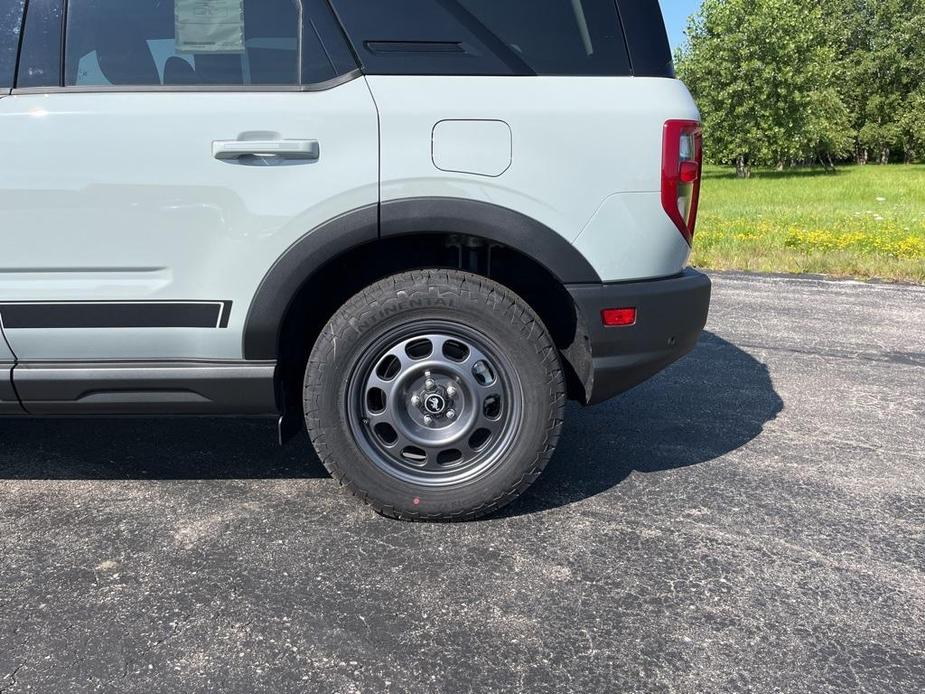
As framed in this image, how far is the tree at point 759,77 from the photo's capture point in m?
47.0

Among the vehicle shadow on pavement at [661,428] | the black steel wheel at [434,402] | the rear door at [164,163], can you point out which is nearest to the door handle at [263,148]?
the rear door at [164,163]

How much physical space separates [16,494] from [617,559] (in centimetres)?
228

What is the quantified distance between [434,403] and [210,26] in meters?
1.47

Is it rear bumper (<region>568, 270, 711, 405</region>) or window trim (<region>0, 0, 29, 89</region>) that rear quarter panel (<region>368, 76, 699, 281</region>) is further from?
window trim (<region>0, 0, 29, 89</region>)

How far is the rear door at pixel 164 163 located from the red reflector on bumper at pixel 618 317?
0.88m

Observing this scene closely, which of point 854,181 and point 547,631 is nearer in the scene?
point 547,631

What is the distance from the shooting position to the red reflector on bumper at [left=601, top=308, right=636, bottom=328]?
270 cm

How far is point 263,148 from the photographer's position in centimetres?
253

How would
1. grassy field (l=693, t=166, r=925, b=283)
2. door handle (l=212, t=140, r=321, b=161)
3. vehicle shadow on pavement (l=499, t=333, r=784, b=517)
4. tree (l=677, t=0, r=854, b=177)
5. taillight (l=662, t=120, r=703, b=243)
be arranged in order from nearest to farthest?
door handle (l=212, t=140, r=321, b=161), taillight (l=662, t=120, r=703, b=243), vehicle shadow on pavement (l=499, t=333, r=784, b=517), grassy field (l=693, t=166, r=925, b=283), tree (l=677, t=0, r=854, b=177)

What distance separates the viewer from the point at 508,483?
9.11 feet

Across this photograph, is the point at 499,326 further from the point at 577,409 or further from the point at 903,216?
the point at 903,216

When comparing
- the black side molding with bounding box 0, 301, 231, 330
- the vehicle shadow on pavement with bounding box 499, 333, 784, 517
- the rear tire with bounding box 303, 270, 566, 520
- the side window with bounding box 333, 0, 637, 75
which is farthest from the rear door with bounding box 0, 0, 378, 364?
the vehicle shadow on pavement with bounding box 499, 333, 784, 517

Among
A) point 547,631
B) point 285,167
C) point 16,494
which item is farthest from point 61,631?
point 285,167

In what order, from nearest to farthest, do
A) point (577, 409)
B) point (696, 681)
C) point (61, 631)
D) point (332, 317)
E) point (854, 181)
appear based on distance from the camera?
point (696, 681) → point (61, 631) → point (332, 317) → point (577, 409) → point (854, 181)
